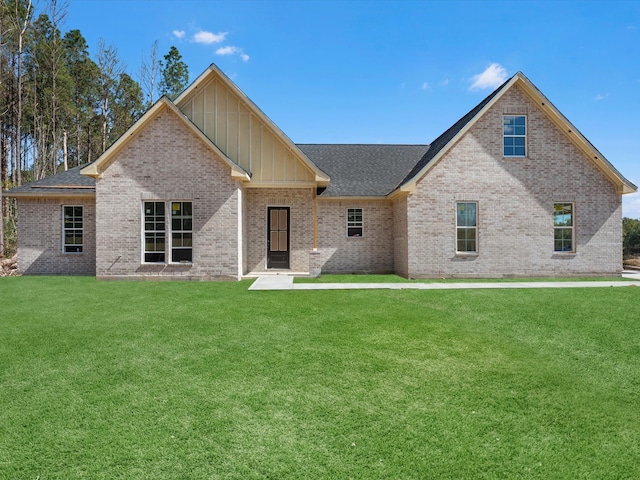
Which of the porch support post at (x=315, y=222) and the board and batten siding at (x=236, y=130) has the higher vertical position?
the board and batten siding at (x=236, y=130)

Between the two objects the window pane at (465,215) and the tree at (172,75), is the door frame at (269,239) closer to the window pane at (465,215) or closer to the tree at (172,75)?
the window pane at (465,215)

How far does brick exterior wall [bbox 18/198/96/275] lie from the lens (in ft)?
49.8

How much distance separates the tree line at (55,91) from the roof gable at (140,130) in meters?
12.8

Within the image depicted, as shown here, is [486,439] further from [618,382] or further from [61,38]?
[61,38]

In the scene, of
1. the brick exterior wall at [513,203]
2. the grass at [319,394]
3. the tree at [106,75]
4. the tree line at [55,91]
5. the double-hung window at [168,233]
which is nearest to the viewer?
the grass at [319,394]

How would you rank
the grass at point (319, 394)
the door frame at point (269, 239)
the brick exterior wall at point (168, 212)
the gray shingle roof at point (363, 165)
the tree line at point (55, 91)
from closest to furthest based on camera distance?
the grass at point (319, 394), the brick exterior wall at point (168, 212), the door frame at point (269, 239), the gray shingle roof at point (363, 165), the tree line at point (55, 91)

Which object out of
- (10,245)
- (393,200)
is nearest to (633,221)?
(393,200)

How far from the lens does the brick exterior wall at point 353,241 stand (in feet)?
52.9

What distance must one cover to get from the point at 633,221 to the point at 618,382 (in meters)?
28.4

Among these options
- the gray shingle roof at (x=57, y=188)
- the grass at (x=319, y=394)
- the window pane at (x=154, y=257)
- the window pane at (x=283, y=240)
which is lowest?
the grass at (x=319, y=394)

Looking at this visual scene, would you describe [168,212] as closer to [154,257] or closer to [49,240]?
[154,257]

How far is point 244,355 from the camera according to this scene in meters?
5.32

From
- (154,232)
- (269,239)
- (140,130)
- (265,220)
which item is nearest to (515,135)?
(265,220)

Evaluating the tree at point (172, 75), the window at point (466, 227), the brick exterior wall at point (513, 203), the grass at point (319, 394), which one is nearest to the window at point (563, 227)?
the brick exterior wall at point (513, 203)
